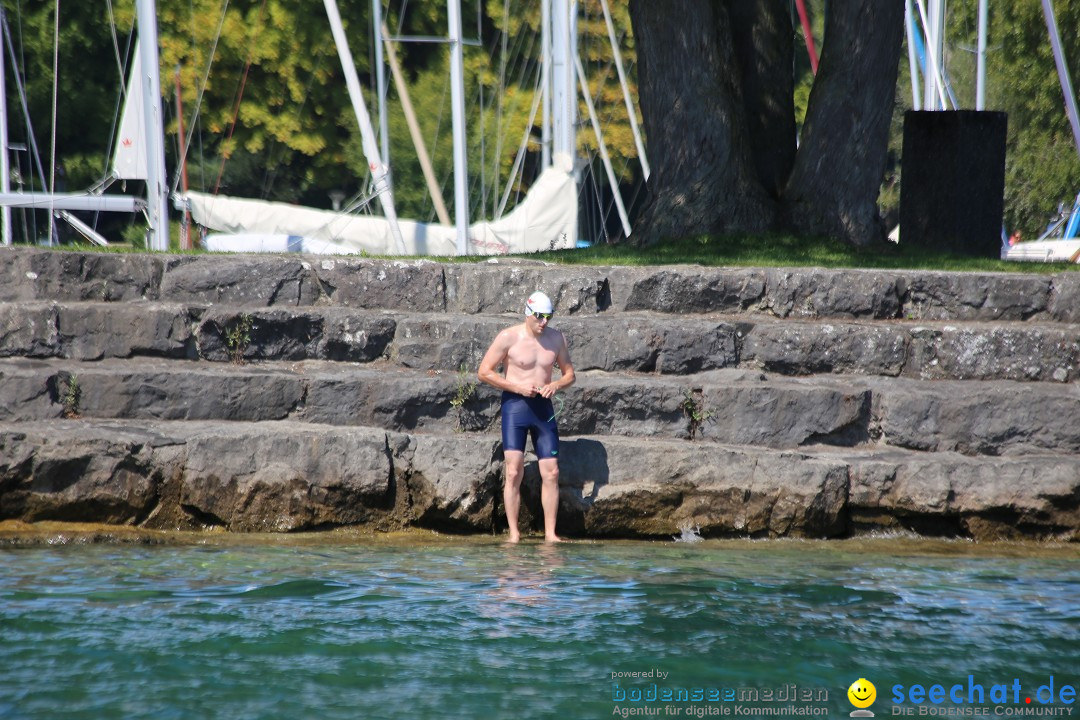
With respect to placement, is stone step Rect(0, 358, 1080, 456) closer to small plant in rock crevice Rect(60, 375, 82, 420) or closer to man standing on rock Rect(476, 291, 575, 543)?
small plant in rock crevice Rect(60, 375, 82, 420)

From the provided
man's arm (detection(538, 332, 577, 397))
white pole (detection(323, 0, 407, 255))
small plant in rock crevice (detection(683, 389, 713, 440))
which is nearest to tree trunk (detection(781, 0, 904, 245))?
small plant in rock crevice (detection(683, 389, 713, 440))

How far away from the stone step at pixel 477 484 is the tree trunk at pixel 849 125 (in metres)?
3.91

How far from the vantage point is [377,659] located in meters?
6.20

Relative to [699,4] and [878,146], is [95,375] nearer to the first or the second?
[699,4]

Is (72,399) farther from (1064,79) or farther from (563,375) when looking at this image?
(1064,79)

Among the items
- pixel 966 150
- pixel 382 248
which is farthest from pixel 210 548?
pixel 382 248

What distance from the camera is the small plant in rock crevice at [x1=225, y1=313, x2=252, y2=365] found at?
32.0ft

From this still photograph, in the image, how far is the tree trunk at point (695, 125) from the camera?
39.8 ft

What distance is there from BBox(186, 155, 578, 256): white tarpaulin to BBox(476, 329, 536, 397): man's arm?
12.3 metres

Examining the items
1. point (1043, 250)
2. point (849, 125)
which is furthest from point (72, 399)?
point (1043, 250)

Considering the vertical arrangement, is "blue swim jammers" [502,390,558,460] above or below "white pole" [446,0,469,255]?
below

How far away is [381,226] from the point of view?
2152 centimetres

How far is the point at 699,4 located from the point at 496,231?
10258 millimetres

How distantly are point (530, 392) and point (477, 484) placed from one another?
0.77 metres
